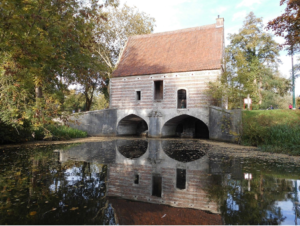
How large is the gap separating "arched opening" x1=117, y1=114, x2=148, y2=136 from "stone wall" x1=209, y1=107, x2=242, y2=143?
8.47 m

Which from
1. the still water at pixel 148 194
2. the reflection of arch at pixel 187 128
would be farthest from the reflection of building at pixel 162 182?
the reflection of arch at pixel 187 128

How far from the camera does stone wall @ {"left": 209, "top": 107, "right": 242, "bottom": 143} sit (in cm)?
1473

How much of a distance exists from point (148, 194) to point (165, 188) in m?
0.60

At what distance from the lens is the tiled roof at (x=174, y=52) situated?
19.5m

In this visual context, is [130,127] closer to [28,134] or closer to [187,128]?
[187,128]

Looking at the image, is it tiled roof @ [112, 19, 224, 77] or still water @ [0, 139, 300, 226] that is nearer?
still water @ [0, 139, 300, 226]

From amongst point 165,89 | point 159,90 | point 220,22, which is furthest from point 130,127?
point 220,22

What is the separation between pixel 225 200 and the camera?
4.28m

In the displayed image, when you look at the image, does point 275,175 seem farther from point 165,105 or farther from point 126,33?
point 126,33

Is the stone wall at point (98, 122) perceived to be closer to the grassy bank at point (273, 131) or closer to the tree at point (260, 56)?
the grassy bank at point (273, 131)

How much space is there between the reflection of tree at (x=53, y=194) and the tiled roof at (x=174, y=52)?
14.8 m

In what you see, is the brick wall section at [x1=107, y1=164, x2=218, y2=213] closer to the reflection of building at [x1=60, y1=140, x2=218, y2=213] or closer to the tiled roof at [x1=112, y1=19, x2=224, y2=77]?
the reflection of building at [x1=60, y1=140, x2=218, y2=213]

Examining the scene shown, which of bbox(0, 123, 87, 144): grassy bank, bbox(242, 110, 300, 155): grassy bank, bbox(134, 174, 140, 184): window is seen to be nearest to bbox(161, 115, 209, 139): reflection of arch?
bbox(242, 110, 300, 155): grassy bank

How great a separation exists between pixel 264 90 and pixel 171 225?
31.0m
